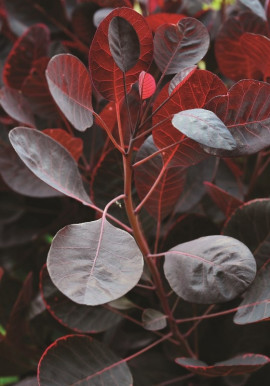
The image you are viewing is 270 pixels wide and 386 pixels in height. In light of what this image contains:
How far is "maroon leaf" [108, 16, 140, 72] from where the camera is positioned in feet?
1.50

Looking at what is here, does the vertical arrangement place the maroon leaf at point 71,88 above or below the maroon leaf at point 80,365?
above

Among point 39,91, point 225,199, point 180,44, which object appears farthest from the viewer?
point 39,91

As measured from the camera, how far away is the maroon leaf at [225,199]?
0.64 m

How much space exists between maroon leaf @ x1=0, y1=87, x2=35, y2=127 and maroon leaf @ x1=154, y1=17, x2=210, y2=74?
0.24 metres

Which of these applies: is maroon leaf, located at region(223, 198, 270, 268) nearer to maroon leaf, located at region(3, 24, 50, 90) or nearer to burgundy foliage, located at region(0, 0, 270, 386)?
burgundy foliage, located at region(0, 0, 270, 386)

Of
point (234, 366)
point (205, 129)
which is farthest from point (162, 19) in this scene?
point (234, 366)

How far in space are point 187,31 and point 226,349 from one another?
1.50 ft

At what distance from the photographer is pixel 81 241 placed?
49 cm

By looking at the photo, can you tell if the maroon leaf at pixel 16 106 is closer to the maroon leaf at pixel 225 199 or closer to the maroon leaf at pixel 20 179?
the maroon leaf at pixel 20 179

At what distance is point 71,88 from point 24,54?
30cm

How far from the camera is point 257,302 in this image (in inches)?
21.6

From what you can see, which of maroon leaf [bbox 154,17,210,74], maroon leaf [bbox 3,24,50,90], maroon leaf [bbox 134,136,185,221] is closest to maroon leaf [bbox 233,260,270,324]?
maroon leaf [bbox 134,136,185,221]

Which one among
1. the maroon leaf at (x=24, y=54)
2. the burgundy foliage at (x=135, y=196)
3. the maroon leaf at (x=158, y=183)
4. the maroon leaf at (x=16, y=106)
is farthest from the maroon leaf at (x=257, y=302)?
the maroon leaf at (x=24, y=54)

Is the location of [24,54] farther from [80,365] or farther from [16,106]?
[80,365]
